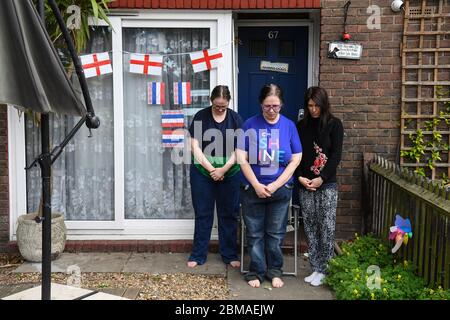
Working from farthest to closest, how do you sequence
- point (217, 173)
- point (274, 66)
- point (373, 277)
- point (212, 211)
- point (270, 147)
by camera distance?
point (274, 66), point (212, 211), point (217, 173), point (270, 147), point (373, 277)

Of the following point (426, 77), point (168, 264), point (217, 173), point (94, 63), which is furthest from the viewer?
point (94, 63)

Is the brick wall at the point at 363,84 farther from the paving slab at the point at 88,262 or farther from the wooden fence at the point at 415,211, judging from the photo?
the paving slab at the point at 88,262

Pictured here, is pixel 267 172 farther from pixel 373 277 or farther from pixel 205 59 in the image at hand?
pixel 205 59

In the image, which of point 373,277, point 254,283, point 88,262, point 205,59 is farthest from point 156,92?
point 373,277

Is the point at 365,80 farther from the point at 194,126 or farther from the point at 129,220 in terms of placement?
the point at 129,220

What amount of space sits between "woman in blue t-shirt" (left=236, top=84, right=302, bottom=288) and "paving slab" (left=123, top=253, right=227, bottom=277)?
0.59 meters

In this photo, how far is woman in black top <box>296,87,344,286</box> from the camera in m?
4.52

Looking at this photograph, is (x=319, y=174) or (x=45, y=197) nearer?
(x=45, y=197)

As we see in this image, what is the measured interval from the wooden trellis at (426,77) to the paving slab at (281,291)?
5.74 feet

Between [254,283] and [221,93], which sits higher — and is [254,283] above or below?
below

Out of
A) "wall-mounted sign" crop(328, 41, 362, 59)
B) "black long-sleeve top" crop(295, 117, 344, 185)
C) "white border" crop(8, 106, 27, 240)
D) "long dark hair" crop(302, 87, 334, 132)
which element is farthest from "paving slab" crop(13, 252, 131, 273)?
"wall-mounted sign" crop(328, 41, 362, 59)

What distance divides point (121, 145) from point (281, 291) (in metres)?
2.35

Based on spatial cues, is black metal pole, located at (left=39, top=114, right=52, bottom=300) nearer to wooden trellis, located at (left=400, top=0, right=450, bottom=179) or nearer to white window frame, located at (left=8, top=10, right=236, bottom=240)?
white window frame, located at (left=8, top=10, right=236, bottom=240)

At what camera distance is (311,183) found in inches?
180
